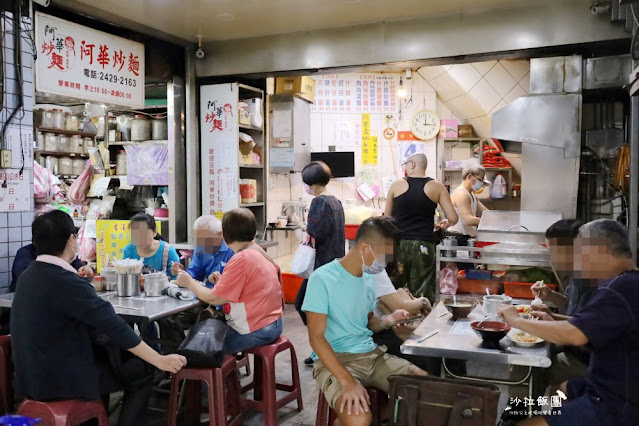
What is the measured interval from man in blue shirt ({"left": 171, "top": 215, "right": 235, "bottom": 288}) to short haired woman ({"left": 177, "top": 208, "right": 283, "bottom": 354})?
0.42 metres

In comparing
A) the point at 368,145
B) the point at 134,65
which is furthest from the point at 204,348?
the point at 368,145

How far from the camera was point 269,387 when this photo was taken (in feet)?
11.4

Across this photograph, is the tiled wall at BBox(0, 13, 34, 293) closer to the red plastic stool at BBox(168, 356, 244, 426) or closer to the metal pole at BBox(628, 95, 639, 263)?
the red plastic stool at BBox(168, 356, 244, 426)

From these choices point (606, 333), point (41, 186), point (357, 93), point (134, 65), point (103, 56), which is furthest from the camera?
point (357, 93)

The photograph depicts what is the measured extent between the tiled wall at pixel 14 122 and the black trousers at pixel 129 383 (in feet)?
5.84

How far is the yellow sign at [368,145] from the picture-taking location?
9.30 meters

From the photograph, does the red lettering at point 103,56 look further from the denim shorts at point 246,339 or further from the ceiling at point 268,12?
the denim shorts at point 246,339

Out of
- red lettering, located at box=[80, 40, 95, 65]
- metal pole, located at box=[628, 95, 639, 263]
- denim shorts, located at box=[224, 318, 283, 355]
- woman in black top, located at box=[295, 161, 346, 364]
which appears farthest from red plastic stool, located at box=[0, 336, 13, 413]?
metal pole, located at box=[628, 95, 639, 263]

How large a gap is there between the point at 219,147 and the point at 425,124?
12.9 feet

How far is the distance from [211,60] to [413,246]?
3360 mm

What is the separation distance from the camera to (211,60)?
21.5ft

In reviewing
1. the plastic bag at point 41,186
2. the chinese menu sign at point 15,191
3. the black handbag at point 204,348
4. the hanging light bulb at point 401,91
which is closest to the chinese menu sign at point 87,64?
the plastic bag at point 41,186

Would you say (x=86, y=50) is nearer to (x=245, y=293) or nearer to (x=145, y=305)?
(x=145, y=305)

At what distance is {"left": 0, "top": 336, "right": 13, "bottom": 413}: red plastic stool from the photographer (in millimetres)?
3574
